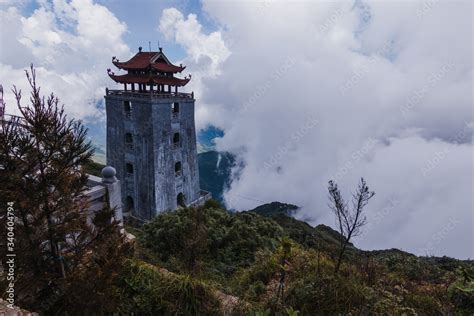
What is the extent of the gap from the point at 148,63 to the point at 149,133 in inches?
239

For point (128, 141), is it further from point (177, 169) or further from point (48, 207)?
point (48, 207)

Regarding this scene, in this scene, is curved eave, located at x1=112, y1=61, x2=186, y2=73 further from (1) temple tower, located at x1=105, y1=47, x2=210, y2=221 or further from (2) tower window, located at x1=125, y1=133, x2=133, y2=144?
(2) tower window, located at x1=125, y1=133, x2=133, y2=144

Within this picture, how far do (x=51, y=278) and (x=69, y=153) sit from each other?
1819 millimetres

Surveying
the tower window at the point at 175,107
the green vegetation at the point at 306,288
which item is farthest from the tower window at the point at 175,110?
the green vegetation at the point at 306,288

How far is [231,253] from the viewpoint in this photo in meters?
12.8

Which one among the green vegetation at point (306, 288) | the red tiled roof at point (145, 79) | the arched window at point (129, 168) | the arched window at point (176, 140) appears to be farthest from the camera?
the arched window at point (176, 140)

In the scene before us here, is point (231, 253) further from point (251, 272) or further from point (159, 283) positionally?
point (159, 283)

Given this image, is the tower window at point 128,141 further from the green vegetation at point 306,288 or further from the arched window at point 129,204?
the green vegetation at point 306,288

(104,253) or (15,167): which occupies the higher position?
(15,167)

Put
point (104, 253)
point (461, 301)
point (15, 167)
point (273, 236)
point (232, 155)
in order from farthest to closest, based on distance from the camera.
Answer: point (232, 155)
point (273, 236)
point (461, 301)
point (104, 253)
point (15, 167)

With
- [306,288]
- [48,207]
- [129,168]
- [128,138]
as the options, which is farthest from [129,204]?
[48,207]

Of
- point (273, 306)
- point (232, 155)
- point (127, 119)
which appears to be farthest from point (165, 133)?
point (232, 155)

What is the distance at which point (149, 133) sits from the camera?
2627 centimetres

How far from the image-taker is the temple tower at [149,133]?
26.6 meters
